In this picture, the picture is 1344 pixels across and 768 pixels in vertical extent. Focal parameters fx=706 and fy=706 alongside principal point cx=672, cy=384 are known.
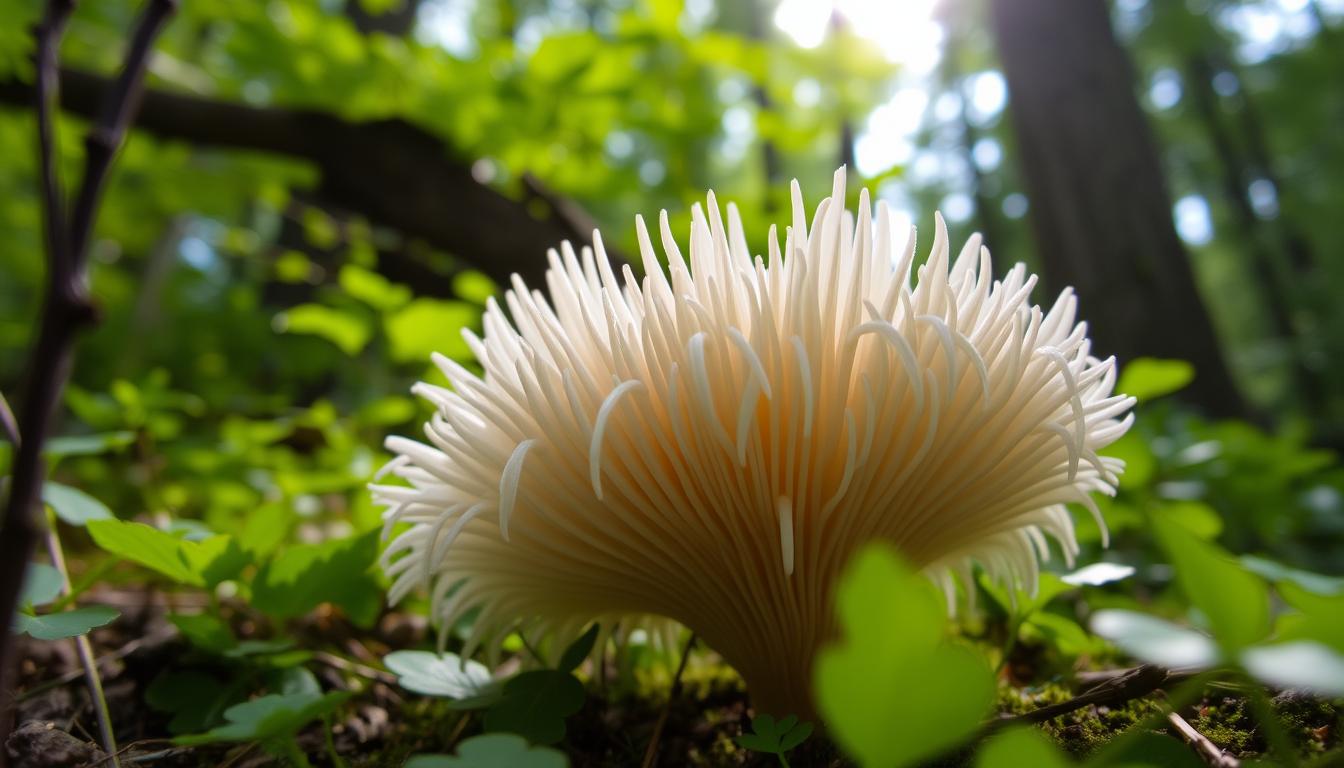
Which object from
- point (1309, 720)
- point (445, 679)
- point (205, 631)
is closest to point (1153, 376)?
point (1309, 720)

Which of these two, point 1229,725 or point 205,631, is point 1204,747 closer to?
point 1229,725

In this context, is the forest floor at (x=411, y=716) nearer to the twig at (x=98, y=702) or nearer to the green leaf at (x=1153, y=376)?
the twig at (x=98, y=702)

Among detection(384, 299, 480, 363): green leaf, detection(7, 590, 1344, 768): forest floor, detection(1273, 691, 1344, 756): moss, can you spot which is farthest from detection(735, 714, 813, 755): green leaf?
detection(384, 299, 480, 363): green leaf

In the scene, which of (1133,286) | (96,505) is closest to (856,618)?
(96,505)

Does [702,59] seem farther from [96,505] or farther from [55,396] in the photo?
[55,396]

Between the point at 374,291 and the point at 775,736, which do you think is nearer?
the point at 775,736
